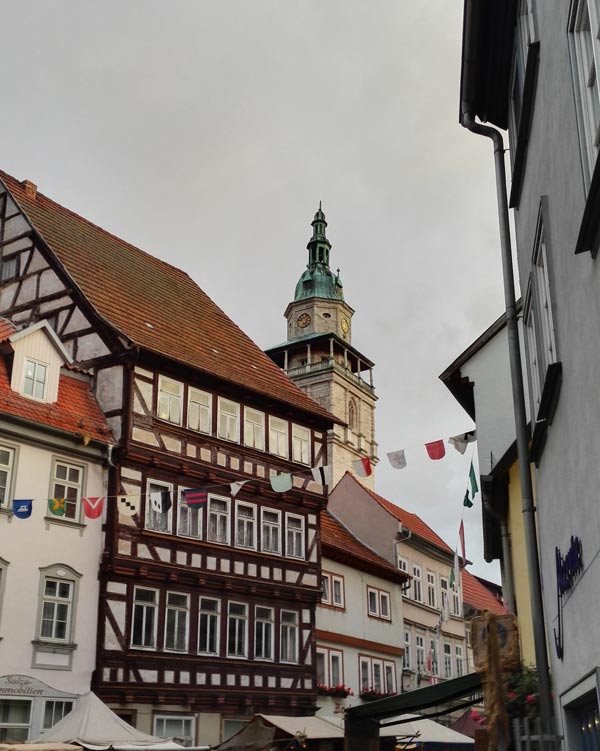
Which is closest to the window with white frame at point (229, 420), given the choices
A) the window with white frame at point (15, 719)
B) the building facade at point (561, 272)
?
the window with white frame at point (15, 719)

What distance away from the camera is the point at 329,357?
8669 cm

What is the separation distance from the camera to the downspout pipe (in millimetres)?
8695

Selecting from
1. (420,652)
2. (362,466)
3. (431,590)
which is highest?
(431,590)

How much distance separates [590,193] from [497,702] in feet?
19.9

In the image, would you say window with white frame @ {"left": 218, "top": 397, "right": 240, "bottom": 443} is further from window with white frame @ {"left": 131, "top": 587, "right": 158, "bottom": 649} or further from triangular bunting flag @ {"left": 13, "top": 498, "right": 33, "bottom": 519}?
triangular bunting flag @ {"left": 13, "top": 498, "right": 33, "bottom": 519}

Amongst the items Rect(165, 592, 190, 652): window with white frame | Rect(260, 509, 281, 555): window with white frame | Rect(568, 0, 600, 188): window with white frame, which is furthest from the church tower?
Rect(568, 0, 600, 188): window with white frame

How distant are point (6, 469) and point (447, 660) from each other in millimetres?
27628

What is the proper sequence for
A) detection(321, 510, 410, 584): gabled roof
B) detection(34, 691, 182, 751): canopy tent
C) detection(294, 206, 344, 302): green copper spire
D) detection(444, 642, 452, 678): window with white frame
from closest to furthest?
detection(34, 691, 182, 751): canopy tent, detection(321, 510, 410, 584): gabled roof, detection(444, 642, 452, 678): window with white frame, detection(294, 206, 344, 302): green copper spire

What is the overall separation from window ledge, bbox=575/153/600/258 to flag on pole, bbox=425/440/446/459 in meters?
15.4

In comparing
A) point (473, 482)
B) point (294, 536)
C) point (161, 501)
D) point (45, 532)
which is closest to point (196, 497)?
point (161, 501)

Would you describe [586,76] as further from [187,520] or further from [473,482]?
[187,520]

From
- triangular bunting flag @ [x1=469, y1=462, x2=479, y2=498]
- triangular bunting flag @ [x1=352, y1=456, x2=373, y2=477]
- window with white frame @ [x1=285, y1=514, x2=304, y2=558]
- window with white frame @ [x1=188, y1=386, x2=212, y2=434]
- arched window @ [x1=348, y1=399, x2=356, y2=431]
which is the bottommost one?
triangular bunting flag @ [x1=469, y1=462, x2=479, y2=498]

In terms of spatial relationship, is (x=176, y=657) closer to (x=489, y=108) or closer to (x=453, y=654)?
(x=489, y=108)

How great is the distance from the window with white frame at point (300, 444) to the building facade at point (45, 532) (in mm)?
7742
